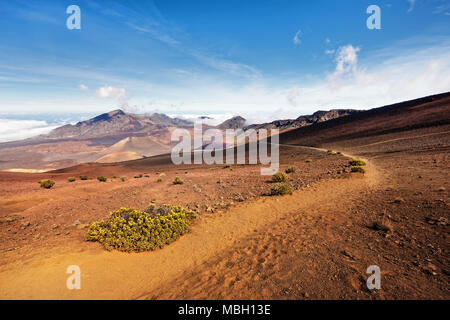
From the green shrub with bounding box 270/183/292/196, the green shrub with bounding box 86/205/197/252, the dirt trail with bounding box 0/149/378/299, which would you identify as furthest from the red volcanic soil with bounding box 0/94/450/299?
the green shrub with bounding box 270/183/292/196

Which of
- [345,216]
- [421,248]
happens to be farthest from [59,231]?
[421,248]

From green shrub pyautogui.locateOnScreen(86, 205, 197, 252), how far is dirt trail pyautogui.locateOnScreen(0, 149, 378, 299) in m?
0.23

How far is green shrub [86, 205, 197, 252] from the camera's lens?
221 inches

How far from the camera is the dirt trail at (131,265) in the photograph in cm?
394

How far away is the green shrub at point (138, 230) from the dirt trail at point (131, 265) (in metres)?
0.23

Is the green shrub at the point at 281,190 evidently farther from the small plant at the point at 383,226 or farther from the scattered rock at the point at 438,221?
the scattered rock at the point at 438,221

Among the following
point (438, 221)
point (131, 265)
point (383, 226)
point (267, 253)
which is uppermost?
point (438, 221)

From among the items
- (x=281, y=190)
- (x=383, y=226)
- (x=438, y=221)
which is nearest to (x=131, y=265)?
(x=383, y=226)

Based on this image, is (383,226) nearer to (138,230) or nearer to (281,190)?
(281,190)

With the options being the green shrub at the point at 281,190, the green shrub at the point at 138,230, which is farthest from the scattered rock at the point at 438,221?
the green shrub at the point at 138,230

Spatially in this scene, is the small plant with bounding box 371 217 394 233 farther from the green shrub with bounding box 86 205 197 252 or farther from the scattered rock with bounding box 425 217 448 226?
the green shrub with bounding box 86 205 197 252

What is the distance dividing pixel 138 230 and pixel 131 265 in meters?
1.13

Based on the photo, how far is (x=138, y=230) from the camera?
5.98 m
